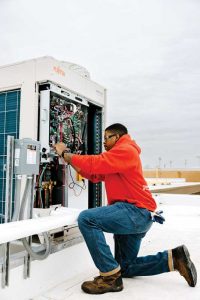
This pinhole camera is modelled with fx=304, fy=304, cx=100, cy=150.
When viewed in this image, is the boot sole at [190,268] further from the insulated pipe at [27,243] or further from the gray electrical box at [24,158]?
the gray electrical box at [24,158]

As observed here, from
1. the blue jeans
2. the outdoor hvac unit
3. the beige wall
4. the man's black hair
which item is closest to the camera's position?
the blue jeans

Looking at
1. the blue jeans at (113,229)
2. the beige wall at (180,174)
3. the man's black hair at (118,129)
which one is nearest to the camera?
the blue jeans at (113,229)

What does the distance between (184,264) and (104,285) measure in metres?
0.54

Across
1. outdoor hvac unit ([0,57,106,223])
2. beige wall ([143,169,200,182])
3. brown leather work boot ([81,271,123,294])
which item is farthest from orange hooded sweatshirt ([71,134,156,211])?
beige wall ([143,169,200,182])

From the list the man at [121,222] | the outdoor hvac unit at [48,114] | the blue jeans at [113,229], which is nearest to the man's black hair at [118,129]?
the man at [121,222]

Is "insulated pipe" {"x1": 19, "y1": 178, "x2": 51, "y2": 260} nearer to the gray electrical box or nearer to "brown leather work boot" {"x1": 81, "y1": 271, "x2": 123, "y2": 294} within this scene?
the gray electrical box

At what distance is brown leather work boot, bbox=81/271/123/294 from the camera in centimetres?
192

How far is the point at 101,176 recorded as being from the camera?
7.75 feet

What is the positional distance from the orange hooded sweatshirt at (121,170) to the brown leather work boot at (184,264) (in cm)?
34

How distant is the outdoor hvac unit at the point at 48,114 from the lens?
253 centimetres

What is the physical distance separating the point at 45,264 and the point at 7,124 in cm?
125

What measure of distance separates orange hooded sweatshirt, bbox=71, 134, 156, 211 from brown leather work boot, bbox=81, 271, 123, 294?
49 centimetres

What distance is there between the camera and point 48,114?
8.38ft

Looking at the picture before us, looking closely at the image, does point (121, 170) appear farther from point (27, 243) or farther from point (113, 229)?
point (27, 243)
